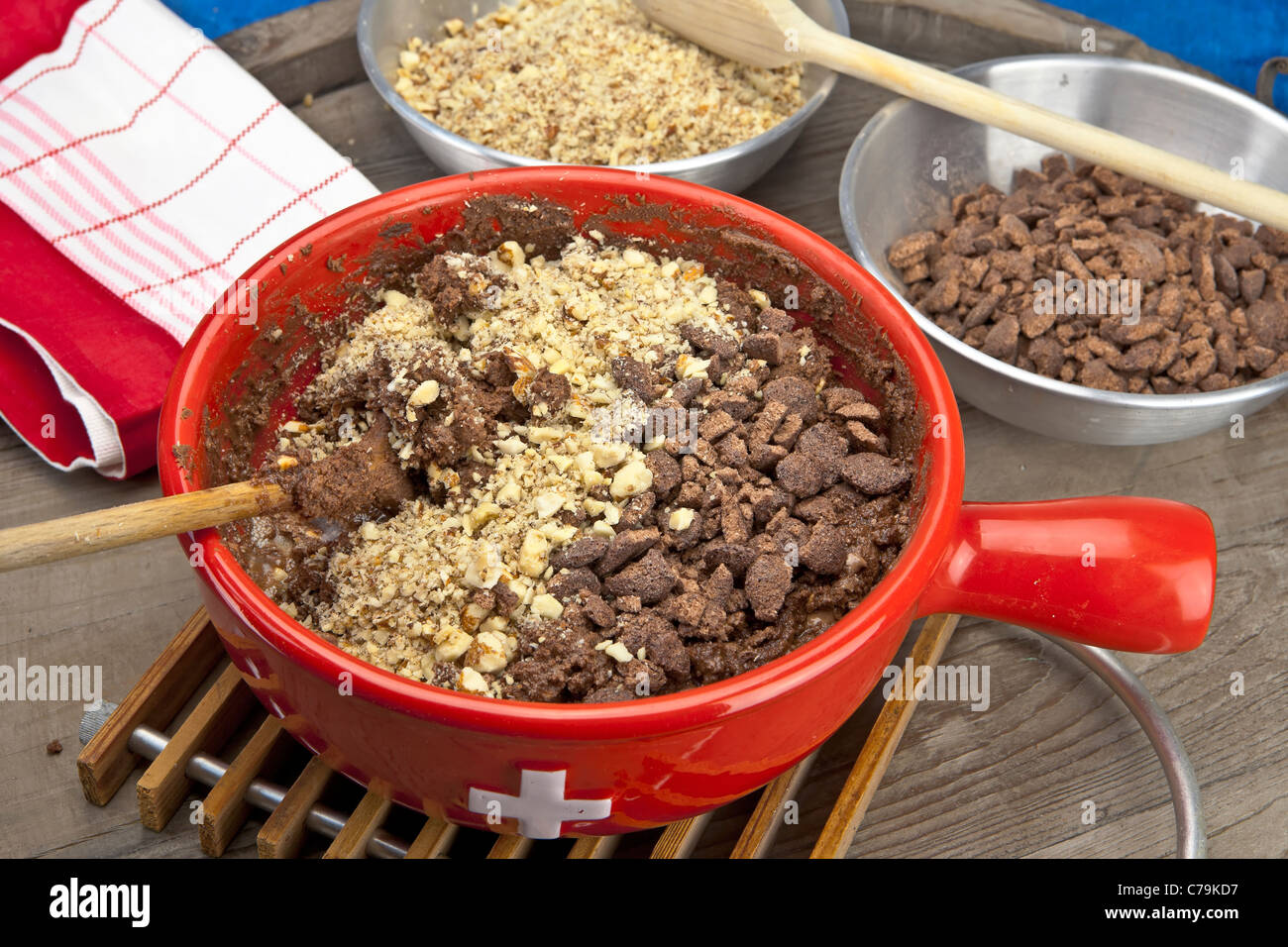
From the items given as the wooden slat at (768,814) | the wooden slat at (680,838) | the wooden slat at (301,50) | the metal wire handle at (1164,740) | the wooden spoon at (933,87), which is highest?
the wooden spoon at (933,87)

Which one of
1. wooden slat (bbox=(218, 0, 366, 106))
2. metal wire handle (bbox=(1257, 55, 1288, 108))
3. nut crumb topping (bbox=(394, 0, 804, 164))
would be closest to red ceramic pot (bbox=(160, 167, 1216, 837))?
nut crumb topping (bbox=(394, 0, 804, 164))

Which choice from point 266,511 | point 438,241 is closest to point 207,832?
point 266,511

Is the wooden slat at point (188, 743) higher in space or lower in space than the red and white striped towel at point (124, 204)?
lower

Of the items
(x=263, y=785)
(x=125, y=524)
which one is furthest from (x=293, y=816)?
(x=125, y=524)

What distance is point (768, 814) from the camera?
81cm

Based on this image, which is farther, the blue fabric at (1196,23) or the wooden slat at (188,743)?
the blue fabric at (1196,23)

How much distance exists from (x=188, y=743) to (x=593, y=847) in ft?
0.98

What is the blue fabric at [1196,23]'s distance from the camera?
1.56m

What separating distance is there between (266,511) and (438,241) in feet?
0.94

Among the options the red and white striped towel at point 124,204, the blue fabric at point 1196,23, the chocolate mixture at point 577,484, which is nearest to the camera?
the chocolate mixture at point 577,484

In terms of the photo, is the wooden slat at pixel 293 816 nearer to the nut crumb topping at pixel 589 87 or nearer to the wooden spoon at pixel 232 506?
the wooden spoon at pixel 232 506

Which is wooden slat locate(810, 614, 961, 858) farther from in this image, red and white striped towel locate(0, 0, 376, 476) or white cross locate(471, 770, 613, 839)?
red and white striped towel locate(0, 0, 376, 476)

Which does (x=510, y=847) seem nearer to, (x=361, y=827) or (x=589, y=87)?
(x=361, y=827)

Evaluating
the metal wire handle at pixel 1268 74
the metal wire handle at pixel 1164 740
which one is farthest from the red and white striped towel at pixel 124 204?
the metal wire handle at pixel 1268 74
